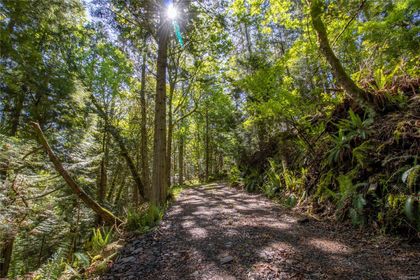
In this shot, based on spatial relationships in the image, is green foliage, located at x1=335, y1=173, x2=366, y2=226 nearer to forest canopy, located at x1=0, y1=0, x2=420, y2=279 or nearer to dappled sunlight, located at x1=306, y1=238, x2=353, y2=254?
forest canopy, located at x1=0, y1=0, x2=420, y2=279

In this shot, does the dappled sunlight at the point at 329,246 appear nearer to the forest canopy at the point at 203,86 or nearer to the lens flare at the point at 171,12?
the forest canopy at the point at 203,86

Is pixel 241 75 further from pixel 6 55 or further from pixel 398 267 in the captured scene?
pixel 398 267

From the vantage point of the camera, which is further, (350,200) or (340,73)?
(340,73)

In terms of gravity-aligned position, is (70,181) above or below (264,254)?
above

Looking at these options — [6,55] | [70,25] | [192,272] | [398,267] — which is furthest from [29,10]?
[398,267]

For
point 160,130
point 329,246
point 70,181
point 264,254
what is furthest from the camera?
point 160,130

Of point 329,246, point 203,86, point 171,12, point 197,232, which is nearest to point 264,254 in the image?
point 329,246

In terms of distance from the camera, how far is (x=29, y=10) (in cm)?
646

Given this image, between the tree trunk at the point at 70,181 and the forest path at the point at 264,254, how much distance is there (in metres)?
1.19

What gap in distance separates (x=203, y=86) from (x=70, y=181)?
10198mm

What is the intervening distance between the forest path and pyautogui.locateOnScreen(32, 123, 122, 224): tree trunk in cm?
119

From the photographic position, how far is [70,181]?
420cm

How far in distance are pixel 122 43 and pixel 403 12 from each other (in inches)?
356

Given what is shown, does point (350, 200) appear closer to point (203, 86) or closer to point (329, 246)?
point (329, 246)
